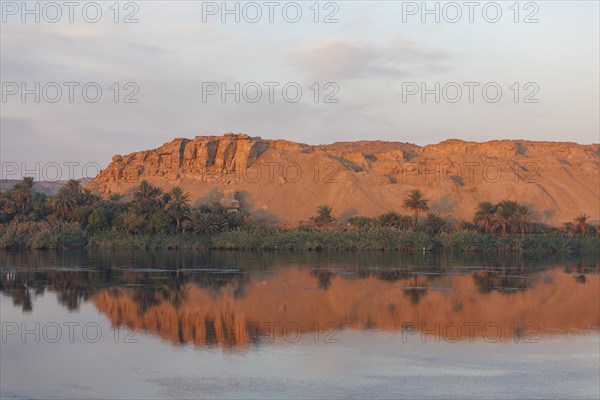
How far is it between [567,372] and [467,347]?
9.39 feet

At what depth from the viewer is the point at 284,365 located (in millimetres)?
14680

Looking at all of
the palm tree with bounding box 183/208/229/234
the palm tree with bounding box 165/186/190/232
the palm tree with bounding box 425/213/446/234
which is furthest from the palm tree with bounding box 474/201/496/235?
the palm tree with bounding box 165/186/190/232

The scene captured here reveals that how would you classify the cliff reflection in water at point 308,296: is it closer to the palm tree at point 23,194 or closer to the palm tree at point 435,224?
the palm tree at point 23,194

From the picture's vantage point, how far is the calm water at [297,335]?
13.2 m

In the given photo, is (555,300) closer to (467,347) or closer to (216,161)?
(467,347)

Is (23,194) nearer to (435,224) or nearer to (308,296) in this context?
(435,224)

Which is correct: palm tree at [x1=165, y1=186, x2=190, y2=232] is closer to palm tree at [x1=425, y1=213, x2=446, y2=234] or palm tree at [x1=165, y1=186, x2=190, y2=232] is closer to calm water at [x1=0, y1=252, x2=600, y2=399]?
palm tree at [x1=425, y1=213, x2=446, y2=234]

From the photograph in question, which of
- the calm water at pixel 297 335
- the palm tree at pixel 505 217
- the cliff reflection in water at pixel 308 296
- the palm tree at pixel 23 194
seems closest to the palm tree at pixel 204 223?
the palm tree at pixel 23 194

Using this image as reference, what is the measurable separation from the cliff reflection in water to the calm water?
0.07 m

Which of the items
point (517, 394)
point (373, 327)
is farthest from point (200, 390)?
point (373, 327)

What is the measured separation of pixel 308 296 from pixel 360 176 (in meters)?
62.4

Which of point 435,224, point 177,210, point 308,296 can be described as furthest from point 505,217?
point 308,296

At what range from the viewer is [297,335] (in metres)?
18.3

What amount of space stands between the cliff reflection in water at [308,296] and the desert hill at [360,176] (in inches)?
1612
